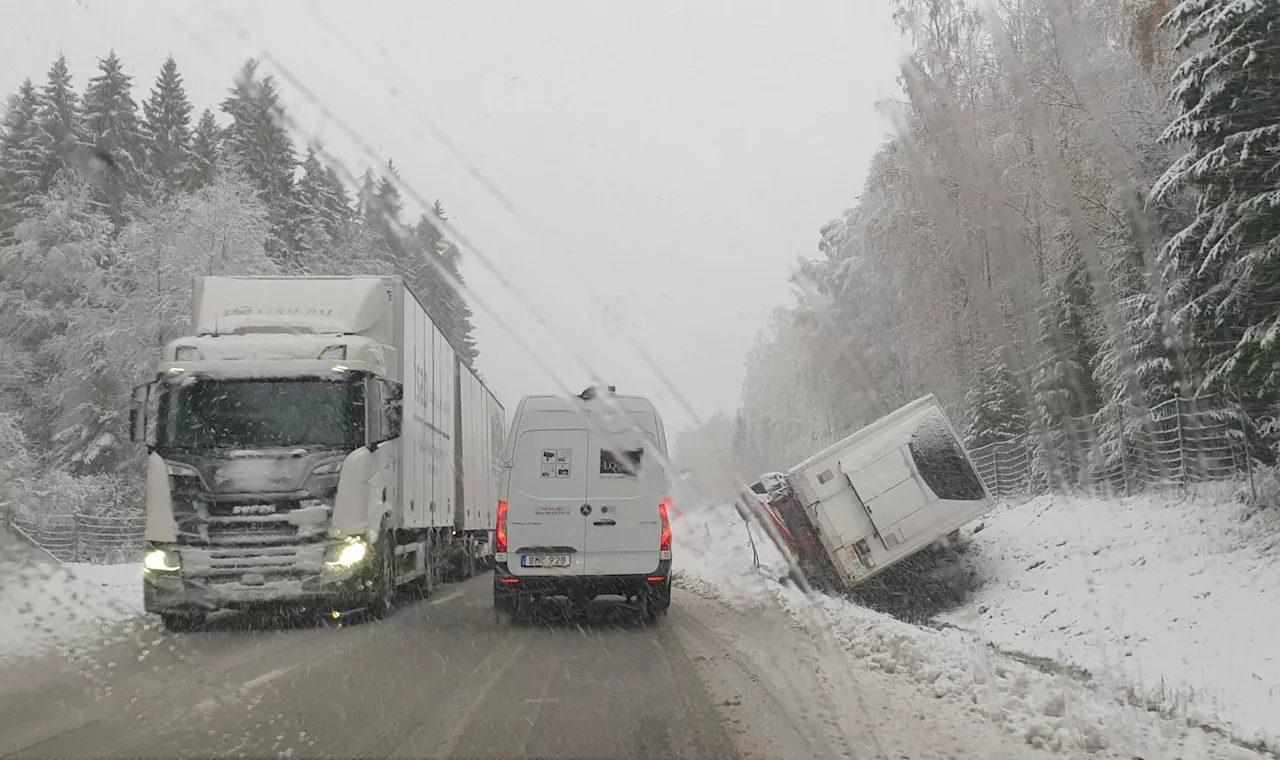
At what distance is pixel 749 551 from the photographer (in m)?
26.1

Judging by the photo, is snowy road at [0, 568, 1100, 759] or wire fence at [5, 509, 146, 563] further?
wire fence at [5, 509, 146, 563]

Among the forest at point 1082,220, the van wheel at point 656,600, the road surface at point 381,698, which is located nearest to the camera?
the road surface at point 381,698

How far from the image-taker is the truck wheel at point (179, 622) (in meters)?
11.2

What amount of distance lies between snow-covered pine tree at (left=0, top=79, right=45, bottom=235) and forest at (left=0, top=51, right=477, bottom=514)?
→ 59mm

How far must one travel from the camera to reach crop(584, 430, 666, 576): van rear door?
11.5 meters

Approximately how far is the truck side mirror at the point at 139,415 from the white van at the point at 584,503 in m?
3.79

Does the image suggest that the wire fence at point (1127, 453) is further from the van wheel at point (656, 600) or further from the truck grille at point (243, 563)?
the truck grille at point (243, 563)

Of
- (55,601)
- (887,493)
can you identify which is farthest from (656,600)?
(55,601)

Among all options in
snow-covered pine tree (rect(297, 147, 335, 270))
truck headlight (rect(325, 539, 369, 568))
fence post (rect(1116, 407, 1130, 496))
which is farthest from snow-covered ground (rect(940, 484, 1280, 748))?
snow-covered pine tree (rect(297, 147, 335, 270))

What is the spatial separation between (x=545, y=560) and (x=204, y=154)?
41.0 metres

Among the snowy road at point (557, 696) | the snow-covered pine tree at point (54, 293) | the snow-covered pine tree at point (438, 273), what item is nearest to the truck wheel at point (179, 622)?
the snowy road at point (557, 696)

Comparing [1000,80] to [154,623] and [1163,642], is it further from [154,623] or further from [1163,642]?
[154,623]

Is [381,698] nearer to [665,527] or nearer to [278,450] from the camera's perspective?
[278,450]

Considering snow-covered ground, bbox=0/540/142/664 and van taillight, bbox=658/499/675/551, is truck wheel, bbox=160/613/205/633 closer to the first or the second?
snow-covered ground, bbox=0/540/142/664
